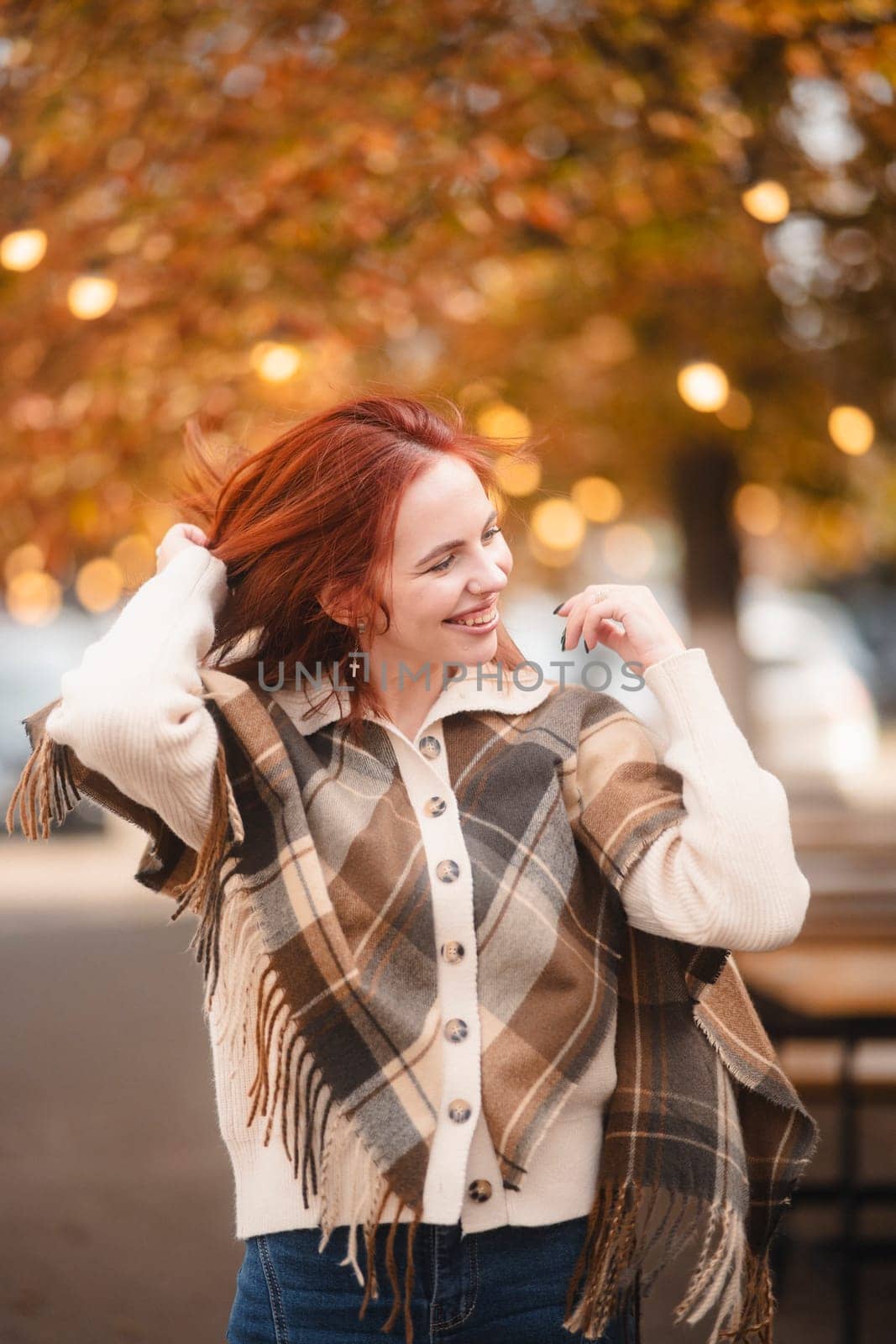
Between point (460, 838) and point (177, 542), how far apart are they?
0.62m

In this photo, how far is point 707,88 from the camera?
18.7 feet

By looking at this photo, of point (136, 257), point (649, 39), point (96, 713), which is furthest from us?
point (136, 257)

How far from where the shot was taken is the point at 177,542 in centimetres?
226

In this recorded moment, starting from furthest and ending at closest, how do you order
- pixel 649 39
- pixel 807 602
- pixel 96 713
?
pixel 807 602 < pixel 649 39 < pixel 96 713

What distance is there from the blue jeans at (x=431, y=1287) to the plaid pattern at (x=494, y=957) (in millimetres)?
52

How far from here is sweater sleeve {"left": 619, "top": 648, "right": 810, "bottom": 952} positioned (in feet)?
6.44

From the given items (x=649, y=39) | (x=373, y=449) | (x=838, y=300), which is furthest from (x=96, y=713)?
(x=838, y=300)

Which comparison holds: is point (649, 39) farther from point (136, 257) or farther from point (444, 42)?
point (136, 257)

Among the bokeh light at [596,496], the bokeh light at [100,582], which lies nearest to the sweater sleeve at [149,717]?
the bokeh light at [596,496]

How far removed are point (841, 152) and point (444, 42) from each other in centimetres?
213

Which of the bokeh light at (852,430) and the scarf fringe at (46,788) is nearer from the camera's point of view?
the scarf fringe at (46,788)

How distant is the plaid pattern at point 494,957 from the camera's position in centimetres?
201

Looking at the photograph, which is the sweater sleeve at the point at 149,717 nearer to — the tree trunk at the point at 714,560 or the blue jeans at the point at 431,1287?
the blue jeans at the point at 431,1287

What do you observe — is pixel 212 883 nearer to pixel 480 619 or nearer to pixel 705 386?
pixel 480 619
